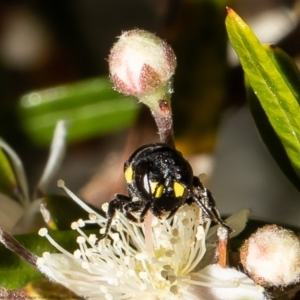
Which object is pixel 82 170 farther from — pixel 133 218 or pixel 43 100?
pixel 133 218

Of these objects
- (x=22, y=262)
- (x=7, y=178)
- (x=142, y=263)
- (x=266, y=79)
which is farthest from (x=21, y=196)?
(x=266, y=79)

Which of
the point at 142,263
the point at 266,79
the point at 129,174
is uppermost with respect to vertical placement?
the point at 266,79

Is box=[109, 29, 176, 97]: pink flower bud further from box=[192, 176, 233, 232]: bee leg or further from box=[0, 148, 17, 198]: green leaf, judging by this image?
box=[0, 148, 17, 198]: green leaf

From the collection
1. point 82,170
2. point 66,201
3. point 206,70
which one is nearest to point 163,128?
point 66,201

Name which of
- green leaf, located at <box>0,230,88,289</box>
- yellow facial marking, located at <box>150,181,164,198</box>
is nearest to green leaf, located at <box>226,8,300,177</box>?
yellow facial marking, located at <box>150,181,164,198</box>

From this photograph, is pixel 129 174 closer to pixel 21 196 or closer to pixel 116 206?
pixel 116 206

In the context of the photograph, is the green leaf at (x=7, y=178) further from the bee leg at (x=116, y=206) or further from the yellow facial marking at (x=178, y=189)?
the yellow facial marking at (x=178, y=189)
